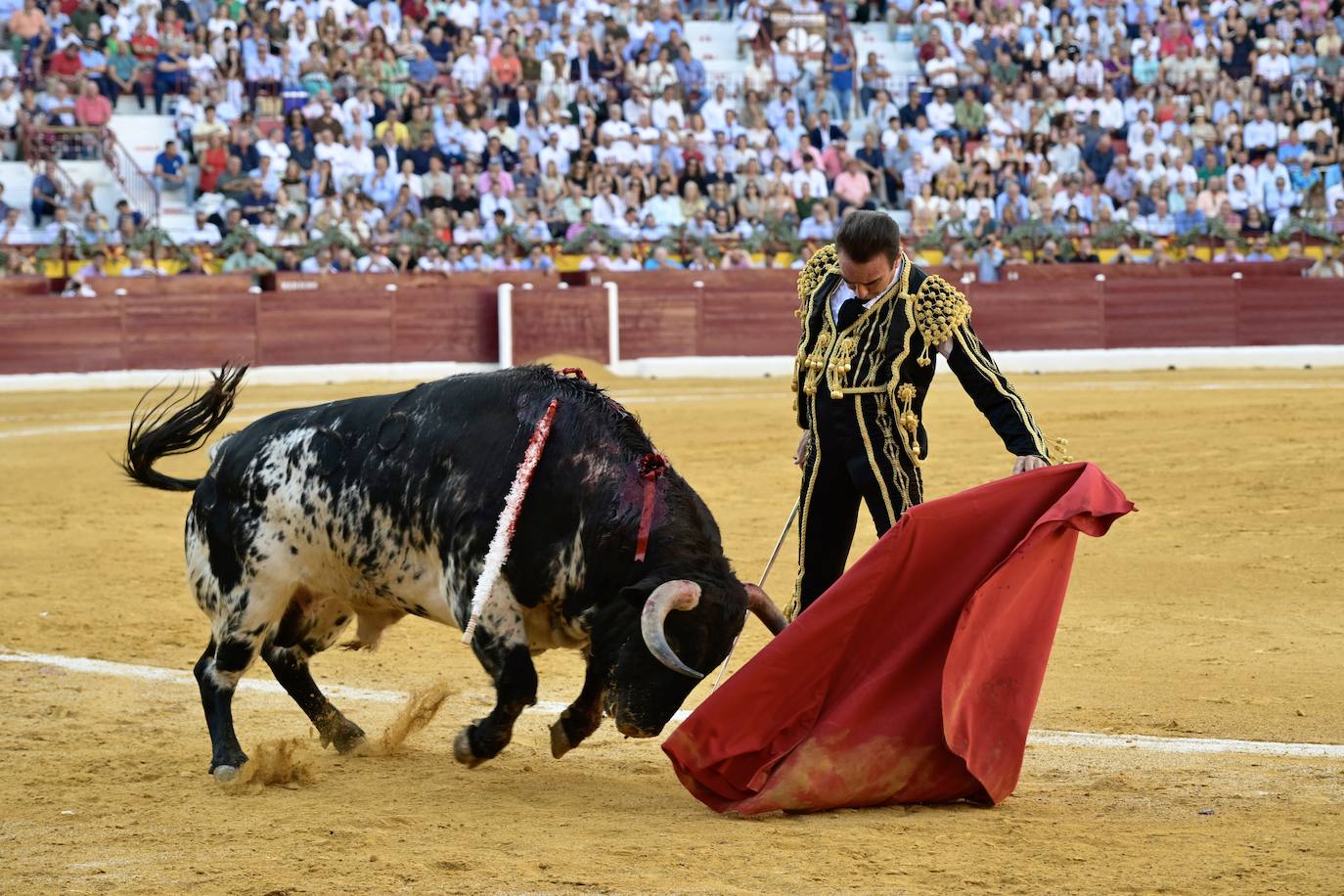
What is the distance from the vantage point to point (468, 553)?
3.95 metres

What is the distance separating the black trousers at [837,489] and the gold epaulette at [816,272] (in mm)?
272

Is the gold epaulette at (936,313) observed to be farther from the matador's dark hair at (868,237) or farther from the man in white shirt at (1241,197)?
the man in white shirt at (1241,197)

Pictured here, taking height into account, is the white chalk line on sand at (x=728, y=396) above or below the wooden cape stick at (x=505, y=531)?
below

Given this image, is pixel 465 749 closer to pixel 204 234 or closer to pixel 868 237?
pixel 868 237

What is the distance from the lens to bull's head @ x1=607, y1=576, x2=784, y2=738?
370 cm

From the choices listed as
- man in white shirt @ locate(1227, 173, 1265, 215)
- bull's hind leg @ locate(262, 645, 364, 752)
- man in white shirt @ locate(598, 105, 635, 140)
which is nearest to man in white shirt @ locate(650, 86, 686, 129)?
man in white shirt @ locate(598, 105, 635, 140)

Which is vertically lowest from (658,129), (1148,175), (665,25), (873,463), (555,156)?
(873,463)

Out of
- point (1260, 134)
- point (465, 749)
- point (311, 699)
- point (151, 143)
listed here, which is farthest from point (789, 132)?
point (465, 749)

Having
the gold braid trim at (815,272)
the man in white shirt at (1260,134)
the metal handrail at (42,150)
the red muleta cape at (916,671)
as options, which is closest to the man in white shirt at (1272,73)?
the man in white shirt at (1260,134)

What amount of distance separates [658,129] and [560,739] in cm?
1447

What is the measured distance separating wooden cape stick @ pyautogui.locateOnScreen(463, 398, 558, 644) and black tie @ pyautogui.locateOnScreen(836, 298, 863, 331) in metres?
0.77

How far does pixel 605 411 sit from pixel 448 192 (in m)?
12.8

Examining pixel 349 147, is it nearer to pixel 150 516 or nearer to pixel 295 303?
pixel 295 303

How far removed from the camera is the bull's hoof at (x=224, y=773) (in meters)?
4.02
